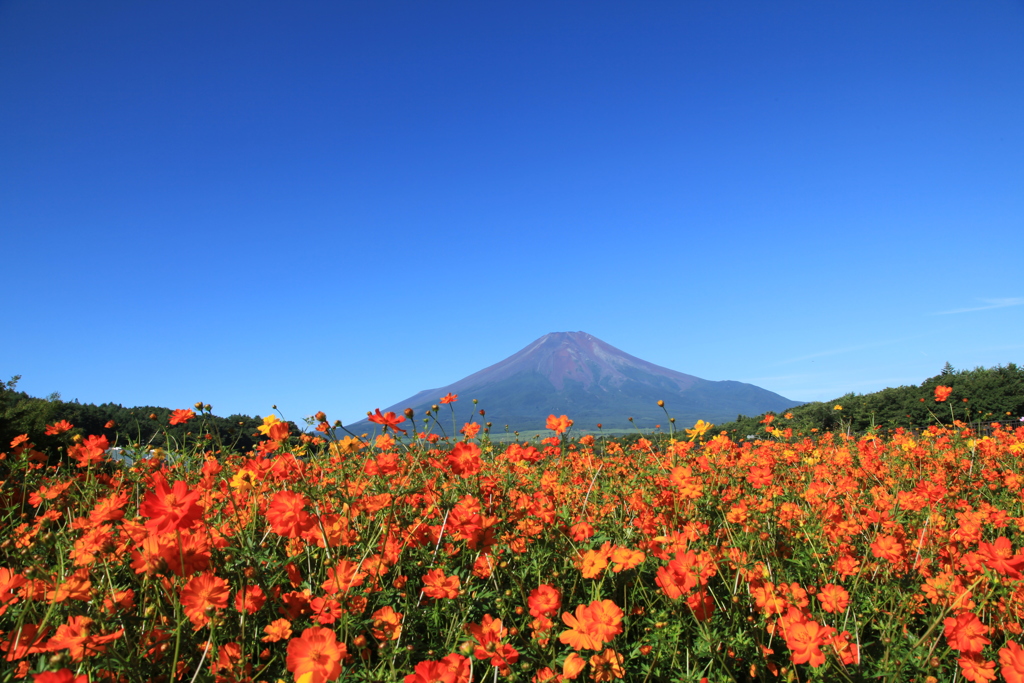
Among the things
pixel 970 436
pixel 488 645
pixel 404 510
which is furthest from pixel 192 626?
Answer: pixel 970 436

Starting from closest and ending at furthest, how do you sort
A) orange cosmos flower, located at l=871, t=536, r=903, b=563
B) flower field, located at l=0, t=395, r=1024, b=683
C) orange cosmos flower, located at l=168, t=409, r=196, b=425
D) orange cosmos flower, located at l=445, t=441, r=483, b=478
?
flower field, located at l=0, t=395, r=1024, b=683 → orange cosmos flower, located at l=871, t=536, r=903, b=563 → orange cosmos flower, located at l=445, t=441, r=483, b=478 → orange cosmos flower, located at l=168, t=409, r=196, b=425

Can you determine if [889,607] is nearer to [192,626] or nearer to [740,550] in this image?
[740,550]

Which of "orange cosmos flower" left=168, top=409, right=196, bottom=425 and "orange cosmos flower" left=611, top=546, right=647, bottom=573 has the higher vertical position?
"orange cosmos flower" left=168, top=409, right=196, bottom=425

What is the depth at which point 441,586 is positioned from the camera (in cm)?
157

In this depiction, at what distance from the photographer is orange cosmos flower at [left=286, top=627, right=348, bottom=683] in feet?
3.84

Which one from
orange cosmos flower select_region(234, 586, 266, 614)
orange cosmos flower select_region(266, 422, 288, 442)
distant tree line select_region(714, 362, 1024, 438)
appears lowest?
distant tree line select_region(714, 362, 1024, 438)

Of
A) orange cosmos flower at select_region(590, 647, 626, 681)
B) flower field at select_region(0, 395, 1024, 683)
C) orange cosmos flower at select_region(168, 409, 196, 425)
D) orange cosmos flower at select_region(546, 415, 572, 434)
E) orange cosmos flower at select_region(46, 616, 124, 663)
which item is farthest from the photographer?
orange cosmos flower at select_region(168, 409, 196, 425)

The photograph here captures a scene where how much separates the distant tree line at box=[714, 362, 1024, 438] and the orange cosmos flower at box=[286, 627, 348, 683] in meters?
9.91

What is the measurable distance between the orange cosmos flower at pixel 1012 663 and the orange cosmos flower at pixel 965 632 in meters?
0.05

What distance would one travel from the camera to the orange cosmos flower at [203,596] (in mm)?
1250

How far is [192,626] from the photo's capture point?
1.46 m

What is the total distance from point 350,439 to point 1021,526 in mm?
3016

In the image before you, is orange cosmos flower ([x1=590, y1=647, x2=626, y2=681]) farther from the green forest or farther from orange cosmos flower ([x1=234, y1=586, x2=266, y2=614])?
the green forest

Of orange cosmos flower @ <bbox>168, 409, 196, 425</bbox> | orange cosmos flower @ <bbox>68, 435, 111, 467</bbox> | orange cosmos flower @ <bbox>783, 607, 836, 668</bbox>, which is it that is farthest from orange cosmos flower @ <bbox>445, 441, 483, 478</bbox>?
orange cosmos flower @ <bbox>168, 409, 196, 425</bbox>
